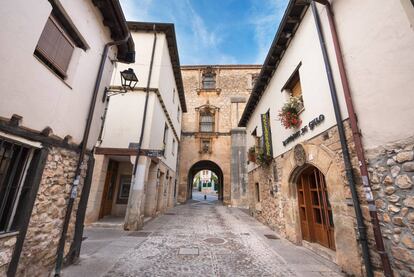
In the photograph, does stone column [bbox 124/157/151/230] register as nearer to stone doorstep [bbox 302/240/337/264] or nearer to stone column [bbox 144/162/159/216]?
stone column [bbox 144/162/159/216]

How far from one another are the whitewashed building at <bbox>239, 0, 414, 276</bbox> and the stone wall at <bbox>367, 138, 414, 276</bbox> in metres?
0.01

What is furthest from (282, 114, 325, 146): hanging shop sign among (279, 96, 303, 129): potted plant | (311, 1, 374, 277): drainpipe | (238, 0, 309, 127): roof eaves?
(238, 0, 309, 127): roof eaves

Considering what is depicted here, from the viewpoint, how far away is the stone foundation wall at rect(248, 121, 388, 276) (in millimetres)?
3256

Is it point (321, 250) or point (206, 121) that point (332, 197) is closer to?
point (321, 250)

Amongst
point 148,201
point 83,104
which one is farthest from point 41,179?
point 148,201

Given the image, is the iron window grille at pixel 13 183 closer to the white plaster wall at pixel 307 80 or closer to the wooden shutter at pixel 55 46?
the wooden shutter at pixel 55 46

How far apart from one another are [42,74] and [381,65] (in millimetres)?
5246

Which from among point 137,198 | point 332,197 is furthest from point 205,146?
point 332,197

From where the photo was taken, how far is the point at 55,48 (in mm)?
3121

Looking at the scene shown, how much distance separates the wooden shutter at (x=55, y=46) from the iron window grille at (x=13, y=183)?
4.84 feet

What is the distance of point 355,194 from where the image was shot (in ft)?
10.6

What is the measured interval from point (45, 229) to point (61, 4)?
3767mm

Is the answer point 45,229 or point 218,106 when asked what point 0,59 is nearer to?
point 45,229

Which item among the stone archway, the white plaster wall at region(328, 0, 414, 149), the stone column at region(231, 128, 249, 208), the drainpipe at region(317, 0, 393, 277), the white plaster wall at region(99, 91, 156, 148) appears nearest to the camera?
the white plaster wall at region(328, 0, 414, 149)
